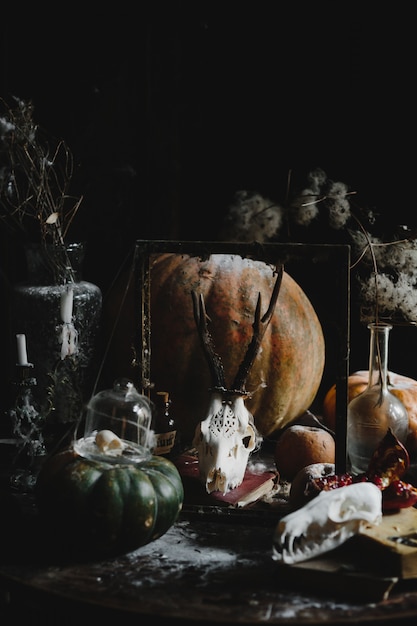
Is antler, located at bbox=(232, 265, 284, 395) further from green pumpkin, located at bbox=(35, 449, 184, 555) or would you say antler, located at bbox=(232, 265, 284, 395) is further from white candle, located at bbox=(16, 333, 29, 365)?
white candle, located at bbox=(16, 333, 29, 365)

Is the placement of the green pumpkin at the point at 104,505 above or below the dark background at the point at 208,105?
below

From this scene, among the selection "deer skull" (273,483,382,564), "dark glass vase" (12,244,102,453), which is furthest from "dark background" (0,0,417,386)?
"deer skull" (273,483,382,564)

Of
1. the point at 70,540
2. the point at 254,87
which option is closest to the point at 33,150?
the point at 254,87

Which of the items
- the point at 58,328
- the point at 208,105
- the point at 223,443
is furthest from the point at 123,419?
the point at 208,105

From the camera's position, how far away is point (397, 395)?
7.29 feet

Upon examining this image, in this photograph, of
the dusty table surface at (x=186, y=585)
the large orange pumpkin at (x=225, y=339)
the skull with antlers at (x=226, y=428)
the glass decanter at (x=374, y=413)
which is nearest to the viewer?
the dusty table surface at (x=186, y=585)

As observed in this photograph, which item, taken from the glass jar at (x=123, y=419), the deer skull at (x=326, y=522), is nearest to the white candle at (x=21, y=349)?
the glass jar at (x=123, y=419)

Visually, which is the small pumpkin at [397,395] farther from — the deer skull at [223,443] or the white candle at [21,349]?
the white candle at [21,349]

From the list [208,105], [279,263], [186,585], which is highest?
[208,105]

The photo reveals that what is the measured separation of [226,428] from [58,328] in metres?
0.55

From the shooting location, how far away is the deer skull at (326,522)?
1517mm

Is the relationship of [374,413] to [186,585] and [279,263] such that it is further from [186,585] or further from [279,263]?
[186,585]

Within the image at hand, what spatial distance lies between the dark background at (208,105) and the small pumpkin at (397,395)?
0.21 m

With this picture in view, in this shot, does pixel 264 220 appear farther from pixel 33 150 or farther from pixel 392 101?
pixel 33 150
